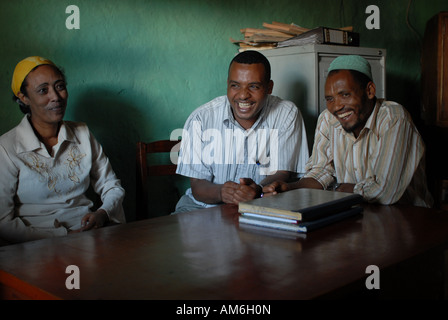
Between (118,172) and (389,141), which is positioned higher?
(389,141)

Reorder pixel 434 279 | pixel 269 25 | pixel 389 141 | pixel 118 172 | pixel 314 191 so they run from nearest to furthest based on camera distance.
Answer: pixel 434 279, pixel 314 191, pixel 389 141, pixel 118 172, pixel 269 25

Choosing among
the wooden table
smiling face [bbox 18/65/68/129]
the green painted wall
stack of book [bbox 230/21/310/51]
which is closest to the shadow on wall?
the green painted wall

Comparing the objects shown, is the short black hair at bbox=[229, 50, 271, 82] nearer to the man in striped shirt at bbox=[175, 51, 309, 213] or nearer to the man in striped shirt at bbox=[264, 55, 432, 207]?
the man in striped shirt at bbox=[175, 51, 309, 213]

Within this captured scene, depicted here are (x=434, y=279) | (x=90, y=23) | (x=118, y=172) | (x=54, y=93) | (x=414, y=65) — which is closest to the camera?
(x=434, y=279)

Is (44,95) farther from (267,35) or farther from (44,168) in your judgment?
(267,35)

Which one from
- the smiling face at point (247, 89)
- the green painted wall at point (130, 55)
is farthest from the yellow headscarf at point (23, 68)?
the smiling face at point (247, 89)

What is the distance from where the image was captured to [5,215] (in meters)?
2.16

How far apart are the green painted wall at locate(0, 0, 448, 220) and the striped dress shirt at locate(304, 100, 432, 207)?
1127 millimetres

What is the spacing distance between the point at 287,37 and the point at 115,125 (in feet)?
4.56

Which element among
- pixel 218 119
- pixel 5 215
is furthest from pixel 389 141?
pixel 5 215

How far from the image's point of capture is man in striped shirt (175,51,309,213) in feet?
8.96

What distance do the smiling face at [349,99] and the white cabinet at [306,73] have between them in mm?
947
